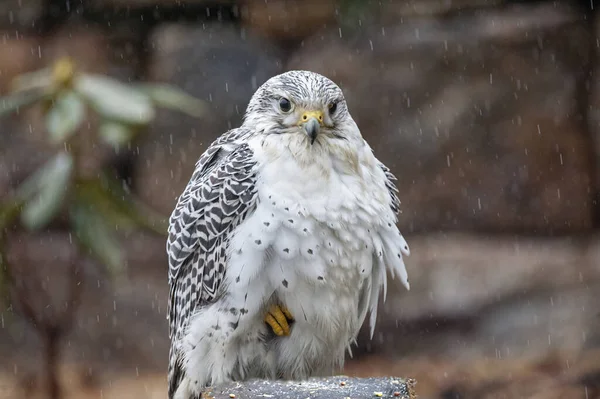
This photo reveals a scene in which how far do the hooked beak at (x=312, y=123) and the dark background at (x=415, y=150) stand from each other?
2930 mm

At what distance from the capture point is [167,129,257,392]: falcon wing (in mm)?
3162

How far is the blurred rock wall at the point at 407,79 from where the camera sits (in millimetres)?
6023

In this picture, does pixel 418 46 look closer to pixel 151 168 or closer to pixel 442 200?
pixel 442 200

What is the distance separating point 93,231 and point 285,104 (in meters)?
1.98

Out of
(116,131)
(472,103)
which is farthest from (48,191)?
(472,103)

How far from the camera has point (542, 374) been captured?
5906 mm

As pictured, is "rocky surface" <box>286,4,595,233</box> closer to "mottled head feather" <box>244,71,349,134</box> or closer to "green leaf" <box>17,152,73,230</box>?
"green leaf" <box>17,152,73,230</box>

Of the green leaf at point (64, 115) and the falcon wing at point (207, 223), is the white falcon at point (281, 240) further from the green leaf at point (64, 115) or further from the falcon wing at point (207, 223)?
the green leaf at point (64, 115)

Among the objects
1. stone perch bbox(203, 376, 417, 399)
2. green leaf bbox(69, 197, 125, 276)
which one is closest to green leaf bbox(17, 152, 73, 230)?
green leaf bbox(69, 197, 125, 276)

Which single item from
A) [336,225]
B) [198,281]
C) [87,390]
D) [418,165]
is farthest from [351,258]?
[87,390]

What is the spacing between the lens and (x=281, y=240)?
3.09 m

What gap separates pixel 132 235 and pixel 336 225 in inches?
126

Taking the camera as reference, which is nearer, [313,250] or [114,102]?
[313,250]

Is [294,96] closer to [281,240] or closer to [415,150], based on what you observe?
[281,240]
